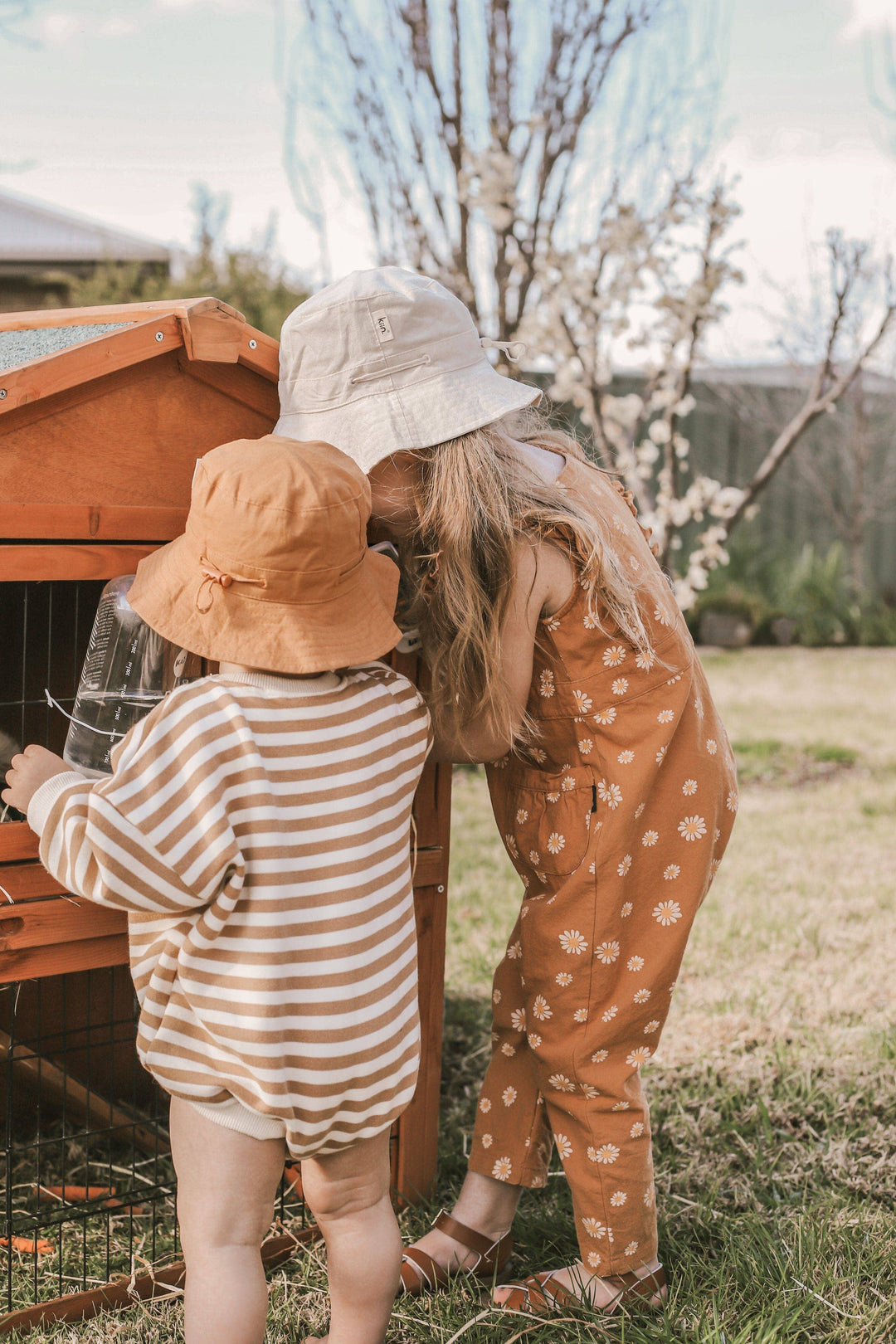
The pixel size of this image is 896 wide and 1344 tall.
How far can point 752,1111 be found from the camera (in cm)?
240

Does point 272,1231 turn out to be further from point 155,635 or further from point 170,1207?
point 155,635

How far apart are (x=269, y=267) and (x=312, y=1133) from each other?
930 cm

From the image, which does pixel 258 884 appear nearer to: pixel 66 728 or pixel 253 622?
pixel 253 622

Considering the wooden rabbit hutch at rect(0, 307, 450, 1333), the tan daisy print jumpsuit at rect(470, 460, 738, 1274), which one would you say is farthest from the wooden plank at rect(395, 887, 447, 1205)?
the tan daisy print jumpsuit at rect(470, 460, 738, 1274)

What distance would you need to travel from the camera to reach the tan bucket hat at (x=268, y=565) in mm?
1302

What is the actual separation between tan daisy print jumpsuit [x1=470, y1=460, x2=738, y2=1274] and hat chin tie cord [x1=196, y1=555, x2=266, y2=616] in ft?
1.73

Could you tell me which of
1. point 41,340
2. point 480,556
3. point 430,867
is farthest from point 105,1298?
point 41,340

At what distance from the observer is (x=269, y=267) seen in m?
9.62

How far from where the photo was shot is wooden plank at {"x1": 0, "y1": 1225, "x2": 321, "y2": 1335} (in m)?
1.68

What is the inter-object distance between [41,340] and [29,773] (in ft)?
2.61

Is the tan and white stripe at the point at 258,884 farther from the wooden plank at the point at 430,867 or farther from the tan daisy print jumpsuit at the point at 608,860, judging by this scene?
the wooden plank at the point at 430,867

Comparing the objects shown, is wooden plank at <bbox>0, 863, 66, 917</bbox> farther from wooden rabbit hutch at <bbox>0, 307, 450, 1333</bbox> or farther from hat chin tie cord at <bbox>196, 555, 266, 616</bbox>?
hat chin tie cord at <bbox>196, 555, 266, 616</bbox>

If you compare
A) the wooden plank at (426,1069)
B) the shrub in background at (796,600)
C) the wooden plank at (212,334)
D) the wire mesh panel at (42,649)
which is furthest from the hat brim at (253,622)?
the shrub in background at (796,600)

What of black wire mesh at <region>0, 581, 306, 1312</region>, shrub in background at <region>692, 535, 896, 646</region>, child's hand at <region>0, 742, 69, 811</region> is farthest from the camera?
shrub in background at <region>692, 535, 896, 646</region>
